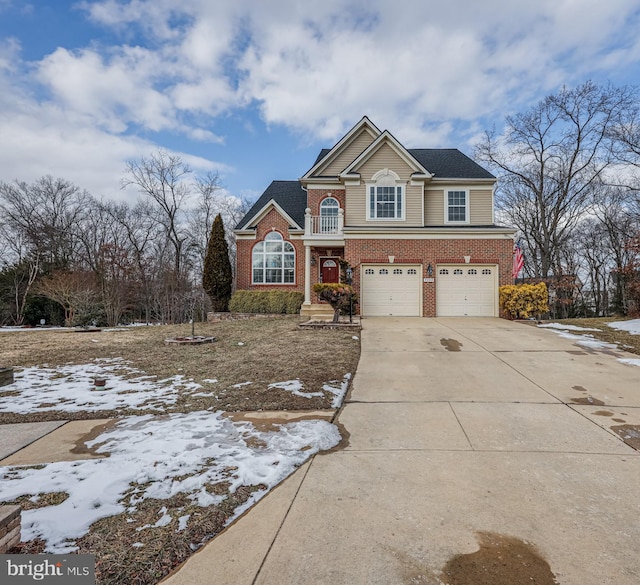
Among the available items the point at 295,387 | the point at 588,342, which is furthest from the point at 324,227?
the point at 295,387

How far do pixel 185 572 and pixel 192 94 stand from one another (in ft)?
A: 51.4

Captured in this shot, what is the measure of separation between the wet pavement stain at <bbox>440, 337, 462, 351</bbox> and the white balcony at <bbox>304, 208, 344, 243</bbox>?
816 centimetres

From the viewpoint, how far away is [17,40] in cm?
943

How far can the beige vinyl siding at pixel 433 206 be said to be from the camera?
17.4m

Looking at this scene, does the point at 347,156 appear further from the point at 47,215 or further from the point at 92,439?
the point at 47,215

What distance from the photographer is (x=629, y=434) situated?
3805mm

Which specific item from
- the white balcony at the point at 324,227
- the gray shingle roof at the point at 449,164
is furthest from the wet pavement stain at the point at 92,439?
the gray shingle roof at the point at 449,164

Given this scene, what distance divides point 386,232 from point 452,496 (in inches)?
530

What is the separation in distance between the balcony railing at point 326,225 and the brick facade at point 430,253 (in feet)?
5.30

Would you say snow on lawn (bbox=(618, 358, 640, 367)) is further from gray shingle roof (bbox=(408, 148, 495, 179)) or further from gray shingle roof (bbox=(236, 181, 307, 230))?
gray shingle roof (bbox=(236, 181, 307, 230))

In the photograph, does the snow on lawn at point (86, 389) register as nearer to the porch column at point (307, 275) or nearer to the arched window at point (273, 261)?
the porch column at point (307, 275)

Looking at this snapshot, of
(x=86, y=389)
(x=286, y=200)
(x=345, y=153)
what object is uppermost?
(x=345, y=153)

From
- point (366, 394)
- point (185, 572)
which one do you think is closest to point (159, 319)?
point (366, 394)

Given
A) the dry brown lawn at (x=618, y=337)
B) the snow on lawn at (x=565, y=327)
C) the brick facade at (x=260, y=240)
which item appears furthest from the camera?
the brick facade at (x=260, y=240)
